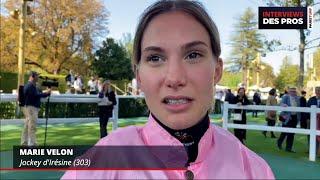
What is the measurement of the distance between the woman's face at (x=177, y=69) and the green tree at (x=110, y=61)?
19.7m

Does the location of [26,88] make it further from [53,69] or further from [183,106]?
[53,69]

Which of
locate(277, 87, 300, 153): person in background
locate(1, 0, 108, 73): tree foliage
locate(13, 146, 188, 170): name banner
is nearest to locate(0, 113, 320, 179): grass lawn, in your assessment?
locate(277, 87, 300, 153): person in background

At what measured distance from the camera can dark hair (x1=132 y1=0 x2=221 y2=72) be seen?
2.21ft

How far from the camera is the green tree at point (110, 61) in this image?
21147 mm

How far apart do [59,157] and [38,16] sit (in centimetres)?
1334

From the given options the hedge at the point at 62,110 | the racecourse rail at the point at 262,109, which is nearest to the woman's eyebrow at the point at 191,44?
the racecourse rail at the point at 262,109

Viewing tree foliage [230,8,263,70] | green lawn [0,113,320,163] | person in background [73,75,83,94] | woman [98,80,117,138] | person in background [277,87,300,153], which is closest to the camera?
tree foliage [230,8,263,70]

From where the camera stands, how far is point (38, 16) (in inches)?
532

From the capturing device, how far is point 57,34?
14.4 m

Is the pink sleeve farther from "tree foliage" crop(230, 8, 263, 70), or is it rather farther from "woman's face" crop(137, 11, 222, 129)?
"tree foliage" crop(230, 8, 263, 70)

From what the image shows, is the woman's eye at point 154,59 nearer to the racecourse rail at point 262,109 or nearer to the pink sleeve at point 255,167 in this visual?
the pink sleeve at point 255,167

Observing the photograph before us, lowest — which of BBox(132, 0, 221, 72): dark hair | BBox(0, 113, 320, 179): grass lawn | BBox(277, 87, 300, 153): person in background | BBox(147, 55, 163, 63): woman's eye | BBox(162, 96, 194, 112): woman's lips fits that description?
BBox(0, 113, 320, 179): grass lawn

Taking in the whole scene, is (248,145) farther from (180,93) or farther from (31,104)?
(180,93)

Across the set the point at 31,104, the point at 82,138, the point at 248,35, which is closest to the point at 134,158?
the point at 31,104
